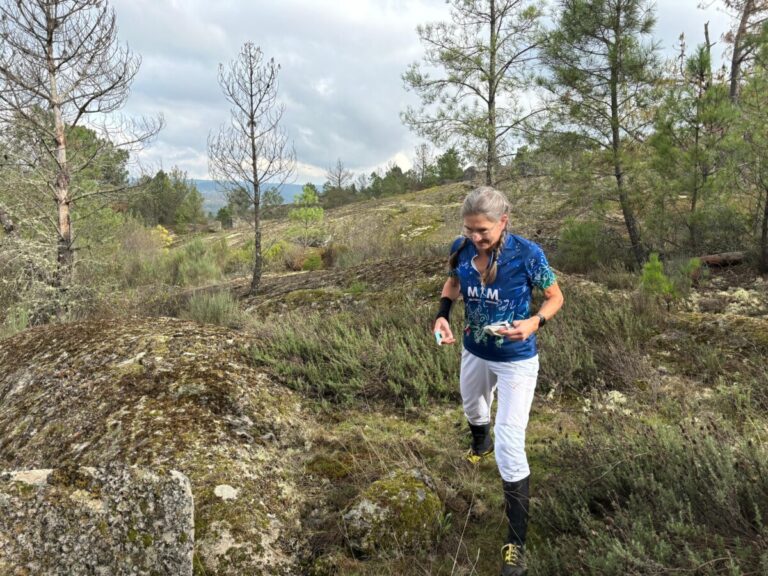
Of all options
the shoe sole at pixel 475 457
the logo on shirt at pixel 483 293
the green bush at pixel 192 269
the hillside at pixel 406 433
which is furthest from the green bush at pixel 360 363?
the green bush at pixel 192 269

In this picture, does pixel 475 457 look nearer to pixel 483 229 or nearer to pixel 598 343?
pixel 483 229

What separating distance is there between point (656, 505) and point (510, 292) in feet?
3.91

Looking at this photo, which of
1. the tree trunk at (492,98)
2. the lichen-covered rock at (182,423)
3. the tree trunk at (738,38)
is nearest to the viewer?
the lichen-covered rock at (182,423)

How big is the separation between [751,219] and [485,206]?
9329 mm

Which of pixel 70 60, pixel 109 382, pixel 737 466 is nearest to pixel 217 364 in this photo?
pixel 109 382

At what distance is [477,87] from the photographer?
11.4 m

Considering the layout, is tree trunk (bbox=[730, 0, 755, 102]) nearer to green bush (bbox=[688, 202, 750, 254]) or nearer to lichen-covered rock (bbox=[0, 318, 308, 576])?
green bush (bbox=[688, 202, 750, 254])

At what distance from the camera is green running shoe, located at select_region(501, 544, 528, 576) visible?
6.54 ft

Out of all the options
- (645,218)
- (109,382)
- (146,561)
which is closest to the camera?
(146,561)

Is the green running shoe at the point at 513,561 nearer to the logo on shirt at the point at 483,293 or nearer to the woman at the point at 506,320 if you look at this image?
the woman at the point at 506,320

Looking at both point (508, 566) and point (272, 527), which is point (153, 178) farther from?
point (508, 566)

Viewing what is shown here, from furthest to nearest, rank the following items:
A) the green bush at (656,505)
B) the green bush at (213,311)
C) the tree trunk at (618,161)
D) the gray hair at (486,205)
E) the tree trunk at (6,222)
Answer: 1. the tree trunk at (6,222)
2. the tree trunk at (618,161)
3. the green bush at (213,311)
4. the gray hair at (486,205)
5. the green bush at (656,505)

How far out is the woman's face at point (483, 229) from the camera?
2234 millimetres

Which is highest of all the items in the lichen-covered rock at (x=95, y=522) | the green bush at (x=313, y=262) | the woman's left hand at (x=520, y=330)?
the woman's left hand at (x=520, y=330)
